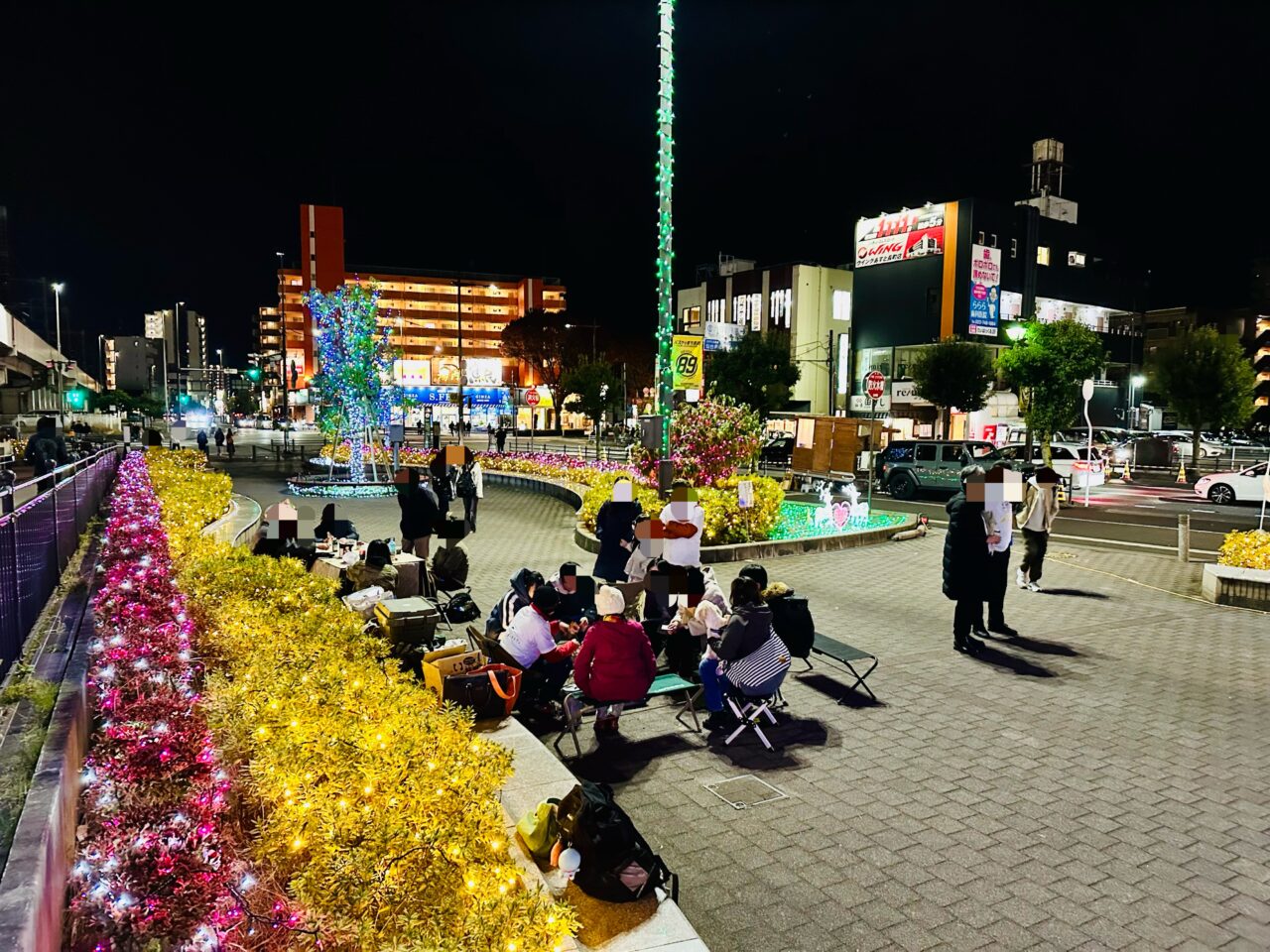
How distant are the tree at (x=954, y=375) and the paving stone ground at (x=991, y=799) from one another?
3946 centimetres

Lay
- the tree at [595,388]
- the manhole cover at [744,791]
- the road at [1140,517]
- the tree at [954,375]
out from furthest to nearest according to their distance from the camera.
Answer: the tree at [595,388], the tree at [954,375], the road at [1140,517], the manhole cover at [744,791]

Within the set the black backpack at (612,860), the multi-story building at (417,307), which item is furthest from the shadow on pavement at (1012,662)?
the multi-story building at (417,307)

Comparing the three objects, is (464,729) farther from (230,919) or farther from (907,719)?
(907,719)

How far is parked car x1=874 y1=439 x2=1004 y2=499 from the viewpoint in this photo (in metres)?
23.6

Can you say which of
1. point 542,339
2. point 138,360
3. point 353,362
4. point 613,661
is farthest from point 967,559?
point 138,360

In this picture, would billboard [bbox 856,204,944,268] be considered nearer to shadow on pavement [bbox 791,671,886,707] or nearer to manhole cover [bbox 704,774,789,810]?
shadow on pavement [bbox 791,671,886,707]

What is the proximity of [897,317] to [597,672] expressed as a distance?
53005 mm

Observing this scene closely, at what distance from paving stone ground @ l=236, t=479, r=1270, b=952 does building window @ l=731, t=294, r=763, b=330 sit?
60079mm

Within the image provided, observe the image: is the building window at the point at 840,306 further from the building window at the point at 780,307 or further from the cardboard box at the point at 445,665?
the cardboard box at the point at 445,665

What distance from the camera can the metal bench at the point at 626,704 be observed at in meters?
5.92

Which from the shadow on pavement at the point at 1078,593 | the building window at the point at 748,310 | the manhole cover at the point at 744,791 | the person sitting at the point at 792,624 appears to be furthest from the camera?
the building window at the point at 748,310

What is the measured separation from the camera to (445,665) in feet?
19.7

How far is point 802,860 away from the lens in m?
4.48

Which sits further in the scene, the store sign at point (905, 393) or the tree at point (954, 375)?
the store sign at point (905, 393)
